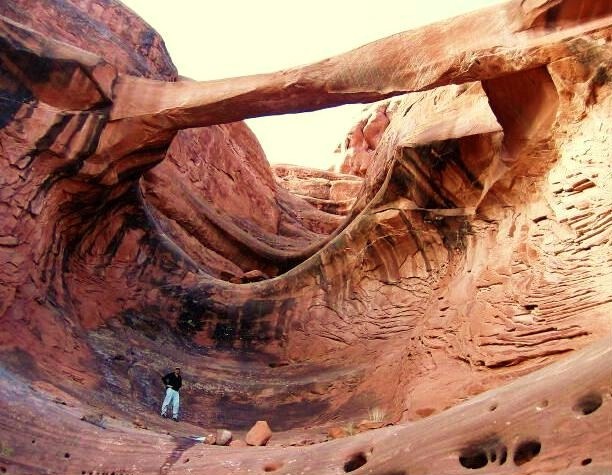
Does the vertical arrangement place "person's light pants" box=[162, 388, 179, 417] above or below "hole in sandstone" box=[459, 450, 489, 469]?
above

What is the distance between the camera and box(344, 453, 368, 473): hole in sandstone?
4012mm

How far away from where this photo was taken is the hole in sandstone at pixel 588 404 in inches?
121

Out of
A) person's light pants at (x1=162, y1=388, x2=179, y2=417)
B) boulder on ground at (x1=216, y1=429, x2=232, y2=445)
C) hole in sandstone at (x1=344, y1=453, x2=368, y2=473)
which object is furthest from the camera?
person's light pants at (x1=162, y1=388, x2=179, y2=417)

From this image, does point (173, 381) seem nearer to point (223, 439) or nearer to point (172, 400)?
point (172, 400)

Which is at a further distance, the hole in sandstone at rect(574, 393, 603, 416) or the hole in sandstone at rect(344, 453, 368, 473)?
the hole in sandstone at rect(344, 453, 368, 473)

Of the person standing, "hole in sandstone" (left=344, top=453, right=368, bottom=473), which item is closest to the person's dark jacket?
the person standing

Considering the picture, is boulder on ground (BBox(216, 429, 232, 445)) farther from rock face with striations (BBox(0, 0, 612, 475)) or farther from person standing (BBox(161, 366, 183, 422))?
person standing (BBox(161, 366, 183, 422))

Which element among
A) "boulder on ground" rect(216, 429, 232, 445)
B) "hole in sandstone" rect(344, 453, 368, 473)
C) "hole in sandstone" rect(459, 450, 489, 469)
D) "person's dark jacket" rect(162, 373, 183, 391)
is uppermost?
"person's dark jacket" rect(162, 373, 183, 391)

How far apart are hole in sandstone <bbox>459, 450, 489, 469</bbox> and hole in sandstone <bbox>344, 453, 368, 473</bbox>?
717 millimetres

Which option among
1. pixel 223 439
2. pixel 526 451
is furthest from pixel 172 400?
pixel 526 451

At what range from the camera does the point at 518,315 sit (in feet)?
21.6

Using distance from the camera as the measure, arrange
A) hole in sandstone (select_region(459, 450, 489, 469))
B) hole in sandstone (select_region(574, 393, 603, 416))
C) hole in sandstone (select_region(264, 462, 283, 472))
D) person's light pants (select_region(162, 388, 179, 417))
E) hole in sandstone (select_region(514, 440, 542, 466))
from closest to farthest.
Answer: hole in sandstone (select_region(574, 393, 603, 416)) < hole in sandstone (select_region(514, 440, 542, 466)) < hole in sandstone (select_region(459, 450, 489, 469)) < hole in sandstone (select_region(264, 462, 283, 472)) < person's light pants (select_region(162, 388, 179, 417))

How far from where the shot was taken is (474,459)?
11.3 ft

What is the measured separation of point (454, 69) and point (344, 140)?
20267 millimetres
